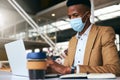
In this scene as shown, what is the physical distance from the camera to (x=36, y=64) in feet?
2.93

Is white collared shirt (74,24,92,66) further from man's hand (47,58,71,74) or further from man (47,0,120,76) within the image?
man's hand (47,58,71,74)

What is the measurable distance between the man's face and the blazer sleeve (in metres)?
0.22

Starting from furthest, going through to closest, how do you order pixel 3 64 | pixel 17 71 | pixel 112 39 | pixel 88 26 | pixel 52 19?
pixel 52 19 < pixel 3 64 < pixel 88 26 < pixel 112 39 < pixel 17 71

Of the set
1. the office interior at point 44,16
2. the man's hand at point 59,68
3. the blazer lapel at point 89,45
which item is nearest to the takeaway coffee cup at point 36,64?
the man's hand at point 59,68

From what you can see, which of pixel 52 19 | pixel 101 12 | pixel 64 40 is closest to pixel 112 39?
pixel 101 12

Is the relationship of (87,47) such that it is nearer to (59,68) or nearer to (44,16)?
(59,68)

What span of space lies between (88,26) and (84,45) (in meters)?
0.18

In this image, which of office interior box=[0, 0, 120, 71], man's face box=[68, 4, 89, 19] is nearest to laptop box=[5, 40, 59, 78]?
man's face box=[68, 4, 89, 19]

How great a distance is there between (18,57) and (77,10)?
0.66m

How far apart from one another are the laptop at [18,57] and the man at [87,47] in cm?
16

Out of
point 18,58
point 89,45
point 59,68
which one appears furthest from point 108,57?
point 18,58

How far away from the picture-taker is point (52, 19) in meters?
11.0

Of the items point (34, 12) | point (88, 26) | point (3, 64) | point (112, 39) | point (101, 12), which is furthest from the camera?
point (34, 12)

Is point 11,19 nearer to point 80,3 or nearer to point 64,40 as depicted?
point 64,40
